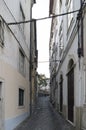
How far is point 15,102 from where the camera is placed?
15.9 m

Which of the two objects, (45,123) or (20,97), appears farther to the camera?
(45,123)

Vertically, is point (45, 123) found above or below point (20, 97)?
below

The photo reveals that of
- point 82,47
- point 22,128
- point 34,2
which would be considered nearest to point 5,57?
point 82,47

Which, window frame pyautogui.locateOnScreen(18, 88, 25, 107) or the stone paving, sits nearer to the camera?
the stone paving

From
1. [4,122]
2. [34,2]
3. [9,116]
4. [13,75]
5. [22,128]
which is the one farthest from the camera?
[34,2]

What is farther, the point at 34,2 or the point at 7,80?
the point at 34,2

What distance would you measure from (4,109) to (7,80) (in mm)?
1278

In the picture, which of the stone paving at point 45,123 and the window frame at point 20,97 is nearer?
the stone paving at point 45,123

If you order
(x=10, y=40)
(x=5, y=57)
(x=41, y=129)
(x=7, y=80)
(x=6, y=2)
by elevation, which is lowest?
(x=41, y=129)

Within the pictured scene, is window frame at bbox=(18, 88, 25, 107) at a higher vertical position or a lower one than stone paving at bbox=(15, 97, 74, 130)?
higher

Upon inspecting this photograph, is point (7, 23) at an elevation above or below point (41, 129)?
above

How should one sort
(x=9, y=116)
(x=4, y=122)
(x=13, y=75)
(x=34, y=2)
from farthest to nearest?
(x=34, y=2), (x=13, y=75), (x=9, y=116), (x=4, y=122)

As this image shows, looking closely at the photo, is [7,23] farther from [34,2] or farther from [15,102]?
[34,2]

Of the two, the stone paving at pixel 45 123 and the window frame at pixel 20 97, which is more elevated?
the window frame at pixel 20 97
